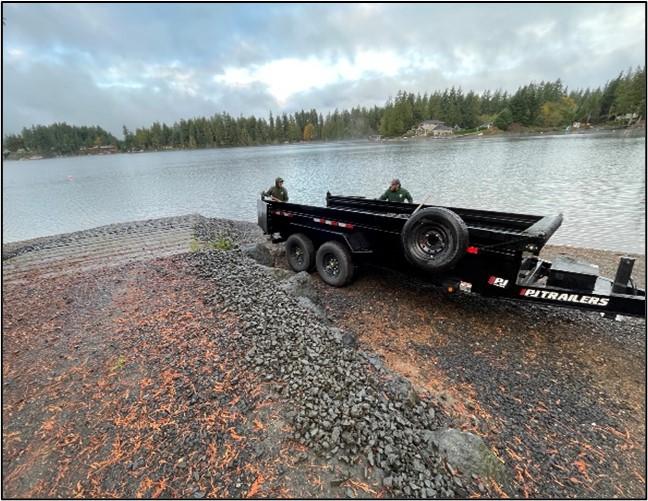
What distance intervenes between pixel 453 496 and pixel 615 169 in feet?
94.6

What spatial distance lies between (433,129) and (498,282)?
116867 mm

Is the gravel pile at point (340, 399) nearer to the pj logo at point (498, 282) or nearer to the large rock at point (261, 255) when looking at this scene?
the pj logo at point (498, 282)

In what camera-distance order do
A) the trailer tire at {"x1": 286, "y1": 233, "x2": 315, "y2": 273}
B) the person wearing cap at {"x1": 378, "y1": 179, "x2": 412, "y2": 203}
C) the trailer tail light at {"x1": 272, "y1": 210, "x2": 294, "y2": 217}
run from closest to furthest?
the trailer tire at {"x1": 286, "y1": 233, "x2": 315, "y2": 273}
the trailer tail light at {"x1": 272, "y1": 210, "x2": 294, "y2": 217}
the person wearing cap at {"x1": 378, "y1": 179, "x2": 412, "y2": 203}

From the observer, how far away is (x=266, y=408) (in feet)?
10.1

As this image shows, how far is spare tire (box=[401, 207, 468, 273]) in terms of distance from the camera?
453 centimetres

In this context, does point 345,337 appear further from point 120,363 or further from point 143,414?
point 120,363

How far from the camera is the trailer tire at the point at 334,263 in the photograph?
21.5ft

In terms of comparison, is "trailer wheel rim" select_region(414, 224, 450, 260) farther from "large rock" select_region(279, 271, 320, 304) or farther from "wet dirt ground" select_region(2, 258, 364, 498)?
"wet dirt ground" select_region(2, 258, 364, 498)

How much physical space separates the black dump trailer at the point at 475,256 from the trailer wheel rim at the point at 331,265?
22 millimetres

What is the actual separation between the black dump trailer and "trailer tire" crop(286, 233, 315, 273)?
49cm

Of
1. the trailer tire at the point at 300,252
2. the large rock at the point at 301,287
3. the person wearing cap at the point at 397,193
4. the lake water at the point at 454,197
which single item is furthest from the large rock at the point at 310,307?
the lake water at the point at 454,197

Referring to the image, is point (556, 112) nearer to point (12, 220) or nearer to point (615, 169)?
point (615, 169)

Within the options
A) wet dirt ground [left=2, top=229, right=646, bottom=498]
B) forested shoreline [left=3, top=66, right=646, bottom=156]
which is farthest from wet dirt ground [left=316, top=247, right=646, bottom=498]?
forested shoreline [left=3, top=66, right=646, bottom=156]

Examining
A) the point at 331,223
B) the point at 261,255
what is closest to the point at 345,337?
the point at 331,223
